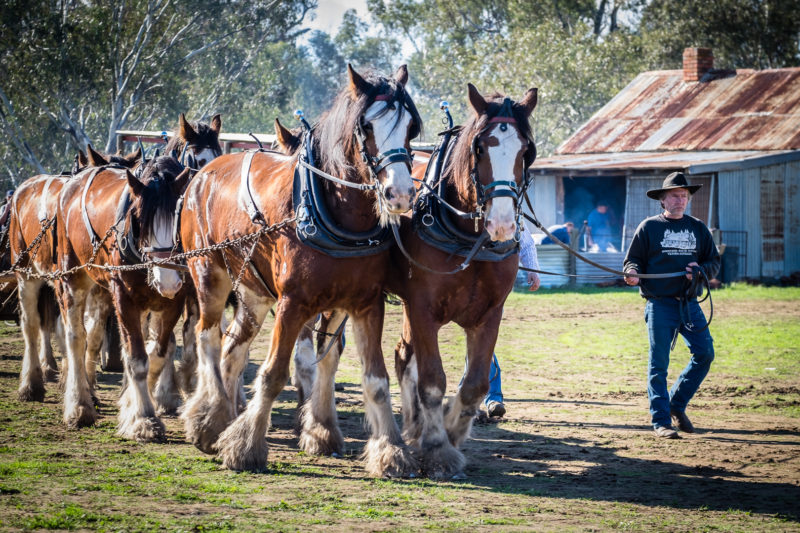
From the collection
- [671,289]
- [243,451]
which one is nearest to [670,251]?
[671,289]

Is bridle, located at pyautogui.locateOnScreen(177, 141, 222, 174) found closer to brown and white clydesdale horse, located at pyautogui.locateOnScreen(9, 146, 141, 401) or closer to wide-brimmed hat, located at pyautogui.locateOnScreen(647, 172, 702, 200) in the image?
brown and white clydesdale horse, located at pyautogui.locateOnScreen(9, 146, 141, 401)

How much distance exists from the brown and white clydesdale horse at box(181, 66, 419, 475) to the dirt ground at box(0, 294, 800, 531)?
0.44m

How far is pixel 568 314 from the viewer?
1711cm

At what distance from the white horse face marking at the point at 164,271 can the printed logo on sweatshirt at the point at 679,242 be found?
3880 mm

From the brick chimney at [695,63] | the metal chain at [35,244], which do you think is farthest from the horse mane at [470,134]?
the brick chimney at [695,63]

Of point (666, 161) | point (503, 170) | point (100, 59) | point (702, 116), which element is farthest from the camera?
point (100, 59)

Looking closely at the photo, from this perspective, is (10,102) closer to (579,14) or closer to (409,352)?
(409,352)

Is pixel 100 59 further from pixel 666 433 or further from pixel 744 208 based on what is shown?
pixel 666 433

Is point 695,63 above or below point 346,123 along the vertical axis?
above

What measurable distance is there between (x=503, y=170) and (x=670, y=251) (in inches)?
93.9

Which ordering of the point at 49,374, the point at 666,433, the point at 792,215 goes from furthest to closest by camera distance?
1. the point at 792,215
2. the point at 49,374
3. the point at 666,433

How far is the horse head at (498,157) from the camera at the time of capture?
A: 227 inches

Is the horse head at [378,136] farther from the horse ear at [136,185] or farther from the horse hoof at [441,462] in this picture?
the horse ear at [136,185]

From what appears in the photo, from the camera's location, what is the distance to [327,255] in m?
6.07
